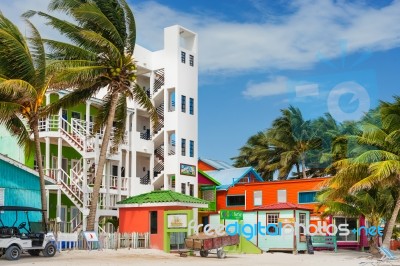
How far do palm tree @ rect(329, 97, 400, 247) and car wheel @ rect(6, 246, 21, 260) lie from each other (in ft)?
48.3

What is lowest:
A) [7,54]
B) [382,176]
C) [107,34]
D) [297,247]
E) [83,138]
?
[297,247]

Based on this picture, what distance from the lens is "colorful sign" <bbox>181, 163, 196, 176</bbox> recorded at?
1861 inches

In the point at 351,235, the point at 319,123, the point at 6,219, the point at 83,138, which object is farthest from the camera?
the point at 319,123

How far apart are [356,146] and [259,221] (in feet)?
29.0

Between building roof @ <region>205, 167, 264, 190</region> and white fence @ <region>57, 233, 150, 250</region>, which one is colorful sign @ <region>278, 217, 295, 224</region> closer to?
white fence @ <region>57, 233, 150, 250</region>

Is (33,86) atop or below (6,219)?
atop

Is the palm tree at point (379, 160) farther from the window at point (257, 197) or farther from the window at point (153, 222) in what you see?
the window at point (257, 197)

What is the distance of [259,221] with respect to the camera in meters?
37.5

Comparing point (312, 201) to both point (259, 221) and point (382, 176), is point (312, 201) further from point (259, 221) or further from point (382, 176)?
point (382, 176)

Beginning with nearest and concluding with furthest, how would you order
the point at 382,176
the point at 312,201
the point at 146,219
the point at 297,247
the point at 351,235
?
the point at 382,176
the point at 146,219
the point at 297,247
the point at 351,235
the point at 312,201

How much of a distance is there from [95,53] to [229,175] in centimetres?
2578

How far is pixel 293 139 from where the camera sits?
62406 mm

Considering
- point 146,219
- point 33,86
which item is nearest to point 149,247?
point 146,219

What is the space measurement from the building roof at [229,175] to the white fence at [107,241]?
2079 centimetres
